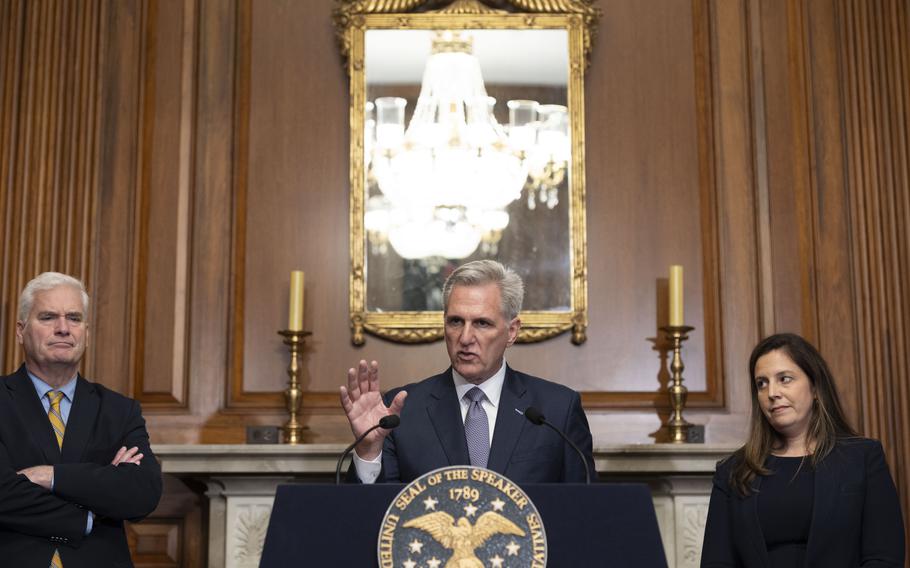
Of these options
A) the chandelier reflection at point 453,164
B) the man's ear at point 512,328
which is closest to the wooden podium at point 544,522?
the man's ear at point 512,328

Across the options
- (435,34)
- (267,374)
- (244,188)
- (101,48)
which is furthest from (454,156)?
(101,48)

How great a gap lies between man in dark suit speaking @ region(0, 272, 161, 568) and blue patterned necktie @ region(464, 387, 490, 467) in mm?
890

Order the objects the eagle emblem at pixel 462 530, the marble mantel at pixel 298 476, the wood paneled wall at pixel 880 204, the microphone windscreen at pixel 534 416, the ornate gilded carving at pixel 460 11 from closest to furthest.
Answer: the eagle emblem at pixel 462 530 → the microphone windscreen at pixel 534 416 → the marble mantel at pixel 298 476 → the wood paneled wall at pixel 880 204 → the ornate gilded carving at pixel 460 11

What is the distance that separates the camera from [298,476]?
4121mm

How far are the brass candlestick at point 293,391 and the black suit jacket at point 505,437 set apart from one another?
126 centimetres

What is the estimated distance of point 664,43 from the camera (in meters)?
4.71

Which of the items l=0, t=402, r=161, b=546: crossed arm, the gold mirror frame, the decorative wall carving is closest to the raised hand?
l=0, t=402, r=161, b=546: crossed arm

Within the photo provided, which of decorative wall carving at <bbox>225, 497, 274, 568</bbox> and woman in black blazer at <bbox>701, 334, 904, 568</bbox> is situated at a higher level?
woman in black blazer at <bbox>701, 334, 904, 568</bbox>

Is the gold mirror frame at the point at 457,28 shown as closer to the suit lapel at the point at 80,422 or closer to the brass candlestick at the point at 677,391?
the brass candlestick at the point at 677,391

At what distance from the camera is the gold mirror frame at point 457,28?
14.6 ft

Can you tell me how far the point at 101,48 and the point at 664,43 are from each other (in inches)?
93.9

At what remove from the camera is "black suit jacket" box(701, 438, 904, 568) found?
2734mm

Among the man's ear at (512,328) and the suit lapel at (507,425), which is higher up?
the man's ear at (512,328)

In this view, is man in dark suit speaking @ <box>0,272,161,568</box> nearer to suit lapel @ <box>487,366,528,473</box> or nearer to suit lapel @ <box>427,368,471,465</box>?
suit lapel @ <box>427,368,471,465</box>
